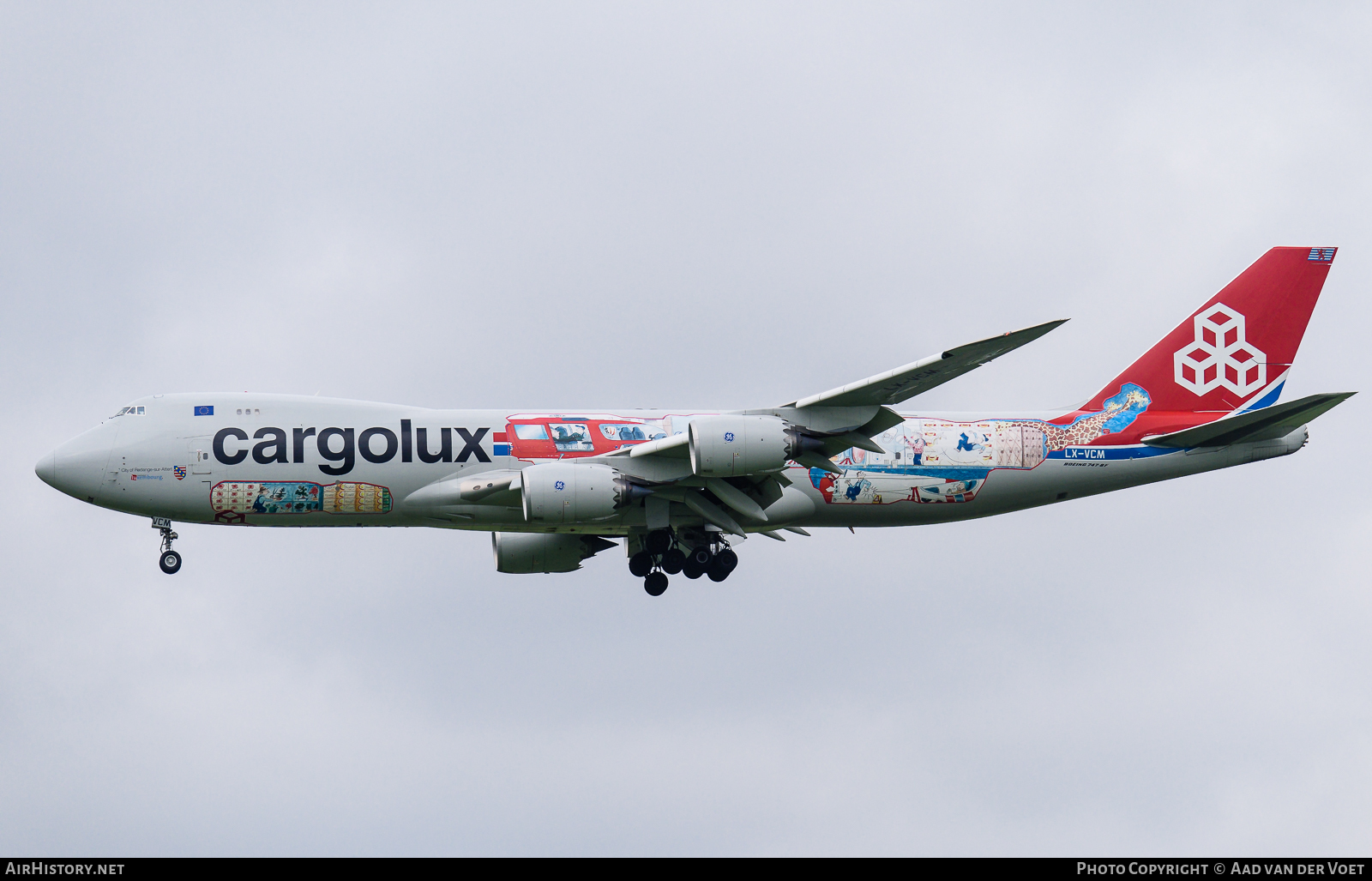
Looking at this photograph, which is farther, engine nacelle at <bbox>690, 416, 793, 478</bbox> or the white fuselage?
the white fuselage

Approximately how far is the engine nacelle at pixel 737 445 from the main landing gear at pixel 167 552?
14407 millimetres

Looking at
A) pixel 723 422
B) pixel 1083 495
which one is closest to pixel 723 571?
pixel 723 422

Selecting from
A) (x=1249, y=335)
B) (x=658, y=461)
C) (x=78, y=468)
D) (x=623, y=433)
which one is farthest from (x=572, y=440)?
(x=1249, y=335)

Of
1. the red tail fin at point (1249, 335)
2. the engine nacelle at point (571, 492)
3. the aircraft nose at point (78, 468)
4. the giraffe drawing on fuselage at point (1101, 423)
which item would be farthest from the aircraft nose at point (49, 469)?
the red tail fin at point (1249, 335)

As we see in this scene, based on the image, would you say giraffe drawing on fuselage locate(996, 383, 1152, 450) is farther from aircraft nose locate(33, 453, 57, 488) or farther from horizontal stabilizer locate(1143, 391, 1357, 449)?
aircraft nose locate(33, 453, 57, 488)

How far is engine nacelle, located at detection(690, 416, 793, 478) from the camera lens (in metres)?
39.8

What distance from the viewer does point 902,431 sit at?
45656 mm

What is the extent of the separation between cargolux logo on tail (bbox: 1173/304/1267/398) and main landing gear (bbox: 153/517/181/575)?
93.1 feet

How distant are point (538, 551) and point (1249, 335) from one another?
21767mm

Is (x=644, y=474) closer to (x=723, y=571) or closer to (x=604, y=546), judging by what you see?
(x=723, y=571)

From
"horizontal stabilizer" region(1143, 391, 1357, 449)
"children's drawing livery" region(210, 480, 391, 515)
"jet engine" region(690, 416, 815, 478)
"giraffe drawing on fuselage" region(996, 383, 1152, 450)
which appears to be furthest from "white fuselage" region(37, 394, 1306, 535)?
"jet engine" region(690, 416, 815, 478)
